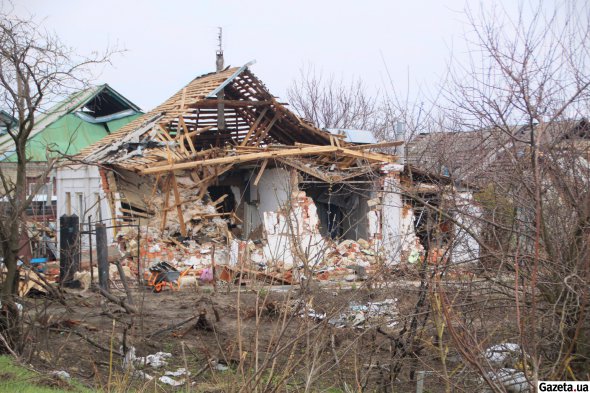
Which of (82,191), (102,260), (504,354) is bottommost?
(504,354)

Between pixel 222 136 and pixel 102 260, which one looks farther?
pixel 222 136

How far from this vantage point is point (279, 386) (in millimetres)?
5188

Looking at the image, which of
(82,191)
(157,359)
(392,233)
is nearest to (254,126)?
(82,191)

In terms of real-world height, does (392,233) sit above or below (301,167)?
below

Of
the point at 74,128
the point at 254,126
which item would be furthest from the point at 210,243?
the point at 74,128

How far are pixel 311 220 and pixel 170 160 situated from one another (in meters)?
4.21

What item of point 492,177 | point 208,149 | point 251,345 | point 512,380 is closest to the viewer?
point 512,380

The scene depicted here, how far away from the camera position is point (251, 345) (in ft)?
18.6

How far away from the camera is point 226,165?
63.8ft

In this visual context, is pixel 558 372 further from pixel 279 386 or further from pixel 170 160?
pixel 170 160

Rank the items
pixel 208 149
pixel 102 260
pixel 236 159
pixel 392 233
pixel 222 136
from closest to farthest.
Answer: pixel 392 233 → pixel 102 260 → pixel 236 159 → pixel 208 149 → pixel 222 136

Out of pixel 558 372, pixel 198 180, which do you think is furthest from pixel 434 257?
pixel 198 180

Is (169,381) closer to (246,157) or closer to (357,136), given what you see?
(246,157)

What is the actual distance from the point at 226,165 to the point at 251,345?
14038mm
